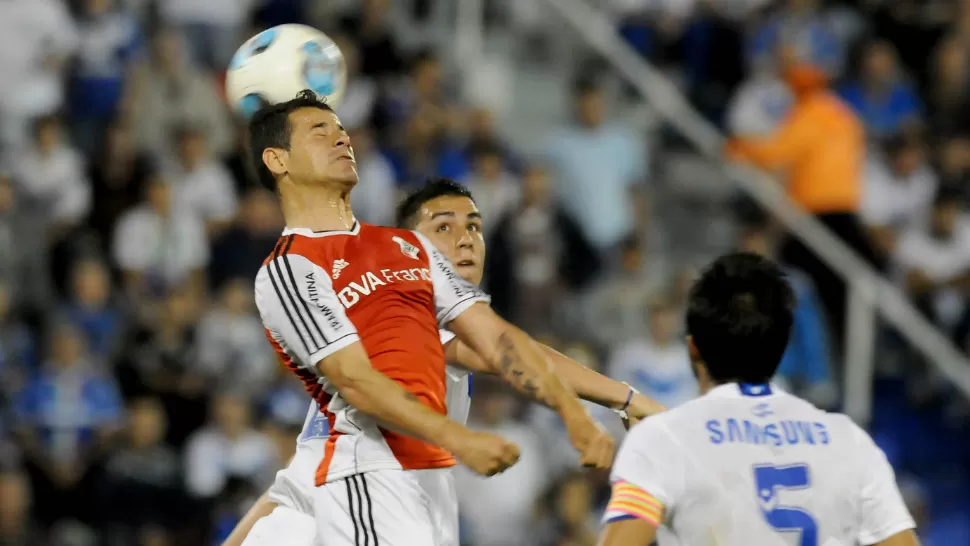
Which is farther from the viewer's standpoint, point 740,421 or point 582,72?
point 582,72

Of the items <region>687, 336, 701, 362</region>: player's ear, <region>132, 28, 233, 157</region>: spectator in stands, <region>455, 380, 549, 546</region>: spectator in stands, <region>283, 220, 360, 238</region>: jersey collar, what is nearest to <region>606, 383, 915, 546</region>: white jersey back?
<region>687, 336, 701, 362</region>: player's ear

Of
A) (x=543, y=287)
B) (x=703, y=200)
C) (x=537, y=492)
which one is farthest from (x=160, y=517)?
(x=703, y=200)

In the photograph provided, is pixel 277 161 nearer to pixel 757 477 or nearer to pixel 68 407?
pixel 757 477

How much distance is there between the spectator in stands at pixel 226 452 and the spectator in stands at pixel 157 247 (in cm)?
112

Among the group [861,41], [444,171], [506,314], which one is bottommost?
[506,314]

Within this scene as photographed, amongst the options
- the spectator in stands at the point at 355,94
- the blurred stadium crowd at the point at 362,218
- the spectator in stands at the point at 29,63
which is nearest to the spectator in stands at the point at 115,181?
the blurred stadium crowd at the point at 362,218

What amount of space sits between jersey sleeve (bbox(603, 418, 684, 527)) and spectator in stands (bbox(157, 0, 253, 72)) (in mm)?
8770

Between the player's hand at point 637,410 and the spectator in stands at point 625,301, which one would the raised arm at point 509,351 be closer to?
the player's hand at point 637,410

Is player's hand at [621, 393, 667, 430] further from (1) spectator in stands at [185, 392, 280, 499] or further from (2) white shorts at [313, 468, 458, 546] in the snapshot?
(1) spectator in stands at [185, 392, 280, 499]

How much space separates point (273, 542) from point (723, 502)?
1527mm

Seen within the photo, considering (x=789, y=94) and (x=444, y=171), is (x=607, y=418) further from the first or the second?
(x=789, y=94)

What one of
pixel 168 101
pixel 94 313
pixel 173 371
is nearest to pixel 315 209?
pixel 173 371

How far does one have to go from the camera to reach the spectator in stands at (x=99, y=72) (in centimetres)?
1122

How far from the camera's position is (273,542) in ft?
15.0
